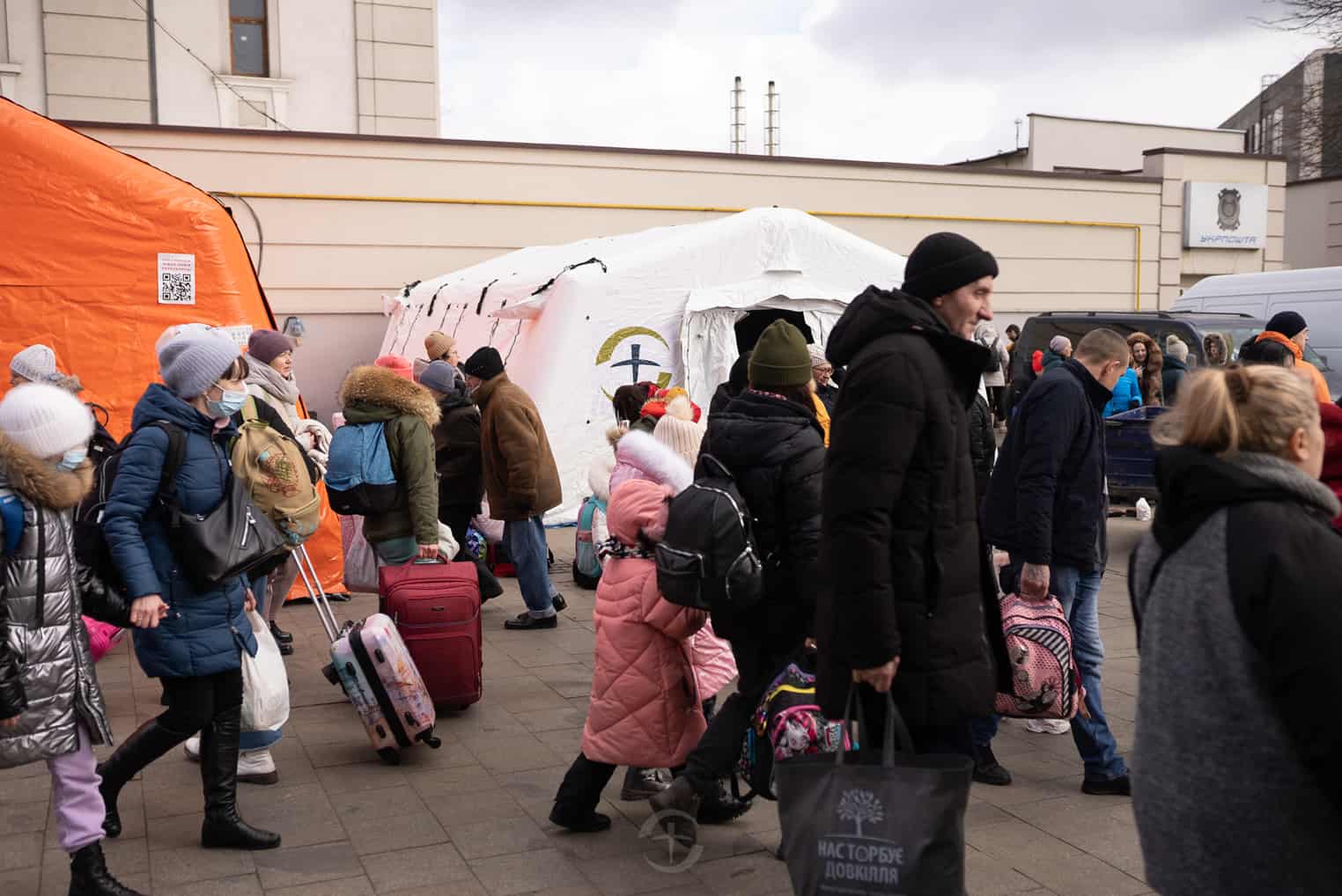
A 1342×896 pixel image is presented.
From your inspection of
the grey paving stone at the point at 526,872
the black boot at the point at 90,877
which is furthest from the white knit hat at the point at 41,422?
the grey paving stone at the point at 526,872

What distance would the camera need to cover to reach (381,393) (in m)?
6.21

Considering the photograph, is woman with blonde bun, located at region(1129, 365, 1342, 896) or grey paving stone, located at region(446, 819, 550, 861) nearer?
woman with blonde bun, located at region(1129, 365, 1342, 896)

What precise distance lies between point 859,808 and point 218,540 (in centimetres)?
244

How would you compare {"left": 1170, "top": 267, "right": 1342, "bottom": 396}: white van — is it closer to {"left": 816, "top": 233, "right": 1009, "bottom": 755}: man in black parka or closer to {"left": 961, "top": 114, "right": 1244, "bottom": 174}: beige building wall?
{"left": 816, "top": 233, "right": 1009, "bottom": 755}: man in black parka

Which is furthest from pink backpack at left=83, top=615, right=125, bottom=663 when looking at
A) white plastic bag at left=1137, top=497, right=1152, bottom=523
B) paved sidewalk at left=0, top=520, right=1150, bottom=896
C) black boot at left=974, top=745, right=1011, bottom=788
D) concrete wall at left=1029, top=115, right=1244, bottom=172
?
concrete wall at left=1029, top=115, right=1244, bottom=172

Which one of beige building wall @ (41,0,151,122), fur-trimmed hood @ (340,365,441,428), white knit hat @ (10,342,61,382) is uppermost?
beige building wall @ (41,0,151,122)

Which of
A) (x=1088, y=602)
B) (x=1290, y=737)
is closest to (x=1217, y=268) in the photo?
(x=1088, y=602)

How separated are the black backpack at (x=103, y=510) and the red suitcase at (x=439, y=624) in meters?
1.71

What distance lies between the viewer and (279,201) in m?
16.7

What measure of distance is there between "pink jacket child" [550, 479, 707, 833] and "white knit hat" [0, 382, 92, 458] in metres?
1.74

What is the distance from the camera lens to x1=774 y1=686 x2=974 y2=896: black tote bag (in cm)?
279

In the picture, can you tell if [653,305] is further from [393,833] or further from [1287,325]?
[393,833]

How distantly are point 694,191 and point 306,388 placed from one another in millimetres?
6329

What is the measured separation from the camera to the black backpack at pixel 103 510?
4074mm
